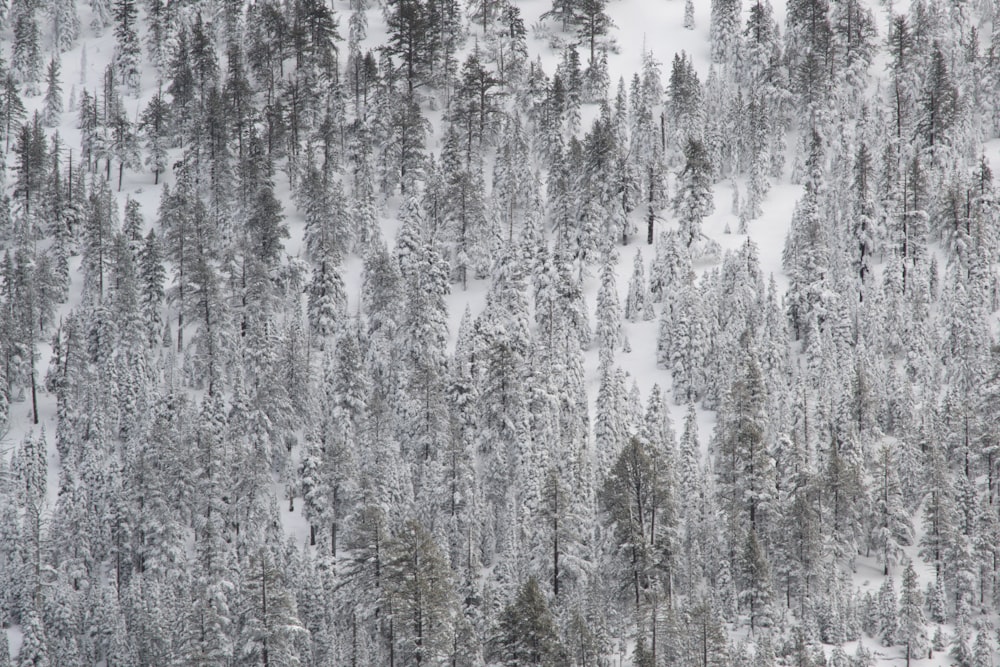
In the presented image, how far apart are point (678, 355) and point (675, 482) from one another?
16.8 metres

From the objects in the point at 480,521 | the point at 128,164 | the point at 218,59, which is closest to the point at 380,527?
the point at 480,521

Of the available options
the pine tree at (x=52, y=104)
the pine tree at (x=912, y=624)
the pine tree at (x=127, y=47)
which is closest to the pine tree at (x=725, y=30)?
the pine tree at (x=127, y=47)

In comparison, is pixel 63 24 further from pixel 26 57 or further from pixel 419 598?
pixel 419 598

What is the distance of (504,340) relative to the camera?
84000 millimetres

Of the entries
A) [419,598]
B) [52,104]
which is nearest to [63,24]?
[52,104]

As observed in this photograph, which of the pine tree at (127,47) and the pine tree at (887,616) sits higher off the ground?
the pine tree at (127,47)

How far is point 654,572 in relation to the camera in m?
69.8

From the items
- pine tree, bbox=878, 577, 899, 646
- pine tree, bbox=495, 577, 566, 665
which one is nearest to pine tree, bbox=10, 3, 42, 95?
pine tree, bbox=495, 577, 566, 665

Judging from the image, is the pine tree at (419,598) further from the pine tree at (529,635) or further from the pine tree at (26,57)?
the pine tree at (26,57)

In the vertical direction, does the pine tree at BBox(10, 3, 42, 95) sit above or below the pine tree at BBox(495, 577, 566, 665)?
above

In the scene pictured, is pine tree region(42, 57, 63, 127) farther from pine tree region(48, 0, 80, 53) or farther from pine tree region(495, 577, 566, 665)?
pine tree region(495, 577, 566, 665)

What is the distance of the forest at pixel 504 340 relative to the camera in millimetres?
71500

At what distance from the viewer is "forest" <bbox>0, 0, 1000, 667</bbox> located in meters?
71.5

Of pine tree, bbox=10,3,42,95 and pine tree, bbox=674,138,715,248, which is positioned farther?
pine tree, bbox=10,3,42,95
